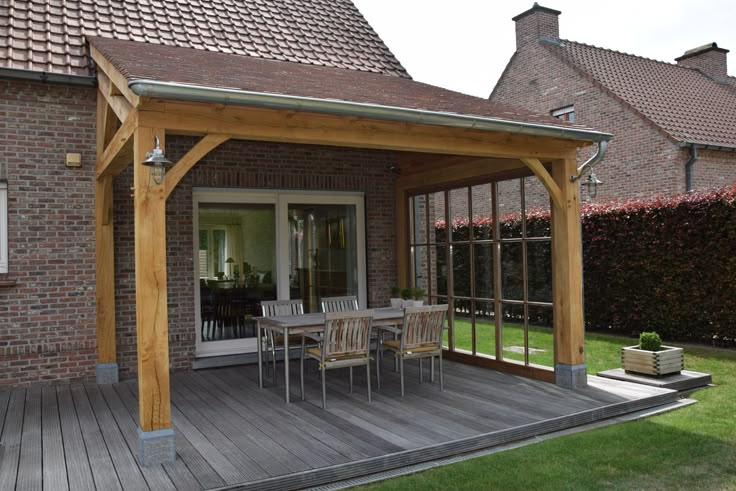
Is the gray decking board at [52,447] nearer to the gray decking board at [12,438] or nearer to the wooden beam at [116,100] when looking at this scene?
the gray decking board at [12,438]

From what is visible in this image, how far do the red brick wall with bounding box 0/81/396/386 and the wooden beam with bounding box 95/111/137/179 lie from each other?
491 millimetres

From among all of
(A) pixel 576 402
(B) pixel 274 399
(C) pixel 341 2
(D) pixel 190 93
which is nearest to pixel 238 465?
(B) pixel 274 399

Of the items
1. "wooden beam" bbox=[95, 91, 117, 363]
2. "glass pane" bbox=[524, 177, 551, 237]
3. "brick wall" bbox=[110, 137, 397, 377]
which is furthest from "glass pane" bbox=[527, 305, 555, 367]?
"wooden beam" bbox=[95, 91, 117, 363]

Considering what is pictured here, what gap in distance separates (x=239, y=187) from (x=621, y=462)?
5.37m

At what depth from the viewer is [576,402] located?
5.62 meters

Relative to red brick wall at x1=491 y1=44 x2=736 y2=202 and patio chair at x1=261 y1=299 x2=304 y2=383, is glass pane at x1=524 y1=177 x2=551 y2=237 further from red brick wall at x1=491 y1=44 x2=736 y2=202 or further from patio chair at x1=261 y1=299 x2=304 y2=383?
red brick wall at x1=491 y1=44 x2=736 y2=202

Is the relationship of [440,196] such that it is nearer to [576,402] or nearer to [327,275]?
[327,275]

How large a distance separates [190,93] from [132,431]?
107 inches

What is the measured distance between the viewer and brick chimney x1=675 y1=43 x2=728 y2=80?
18.5 m

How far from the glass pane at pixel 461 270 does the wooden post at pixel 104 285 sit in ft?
13.1

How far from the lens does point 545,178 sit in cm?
612

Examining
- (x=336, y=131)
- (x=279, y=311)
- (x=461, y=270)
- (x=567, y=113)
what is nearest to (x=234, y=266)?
(x=279, y=311)

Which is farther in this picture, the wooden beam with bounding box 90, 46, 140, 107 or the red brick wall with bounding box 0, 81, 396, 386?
the red brick wall with bounding box 0, 81, 396, 386

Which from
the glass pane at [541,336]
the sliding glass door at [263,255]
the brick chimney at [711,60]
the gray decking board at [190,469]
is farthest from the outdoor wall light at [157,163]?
the brick chimney at [711,60]
